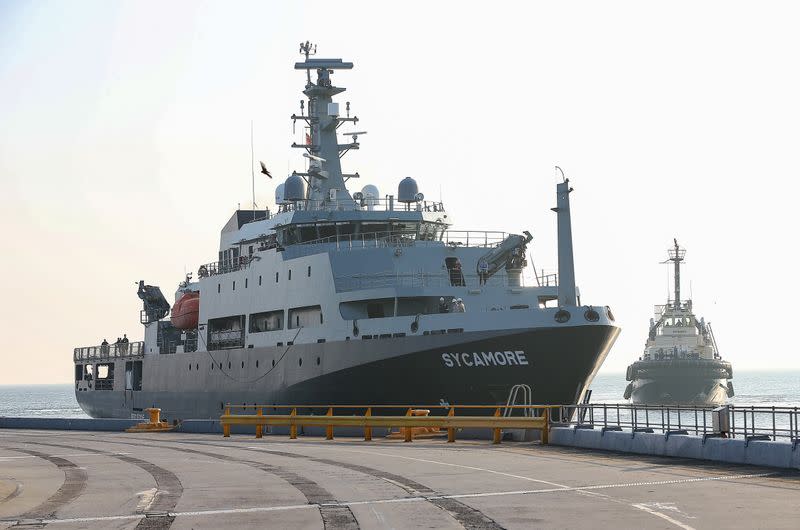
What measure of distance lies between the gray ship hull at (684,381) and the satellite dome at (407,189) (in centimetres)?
7465

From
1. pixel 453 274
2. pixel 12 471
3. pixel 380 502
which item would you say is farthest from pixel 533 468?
pixel 453 274

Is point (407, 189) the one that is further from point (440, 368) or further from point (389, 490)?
point (389, 490)

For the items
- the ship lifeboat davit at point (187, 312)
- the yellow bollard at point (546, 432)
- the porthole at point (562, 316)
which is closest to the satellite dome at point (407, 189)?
the ship lifeboat davit at point (187, 312)

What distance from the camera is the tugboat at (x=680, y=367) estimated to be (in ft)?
384

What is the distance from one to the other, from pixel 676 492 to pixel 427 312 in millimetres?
24209

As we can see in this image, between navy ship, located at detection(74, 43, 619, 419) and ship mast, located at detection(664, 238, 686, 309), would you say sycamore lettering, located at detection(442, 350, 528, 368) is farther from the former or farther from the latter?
ship mast, located at detection(664, 238, 686, 309)

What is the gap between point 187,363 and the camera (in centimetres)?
5328

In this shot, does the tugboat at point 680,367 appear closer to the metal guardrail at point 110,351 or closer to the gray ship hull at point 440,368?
the metal guardrail at point 110,351

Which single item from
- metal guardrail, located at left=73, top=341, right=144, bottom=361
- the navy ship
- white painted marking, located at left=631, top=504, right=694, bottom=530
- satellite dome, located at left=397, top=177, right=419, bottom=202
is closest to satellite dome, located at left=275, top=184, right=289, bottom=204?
the navy ship

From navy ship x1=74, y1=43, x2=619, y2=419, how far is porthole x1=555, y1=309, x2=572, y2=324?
0.04 meters

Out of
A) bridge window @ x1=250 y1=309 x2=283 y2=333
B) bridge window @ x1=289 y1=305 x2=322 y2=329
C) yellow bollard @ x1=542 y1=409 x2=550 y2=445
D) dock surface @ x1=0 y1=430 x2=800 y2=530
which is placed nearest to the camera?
dock surface @ x1=0 y1=430 x2=800 y2=530

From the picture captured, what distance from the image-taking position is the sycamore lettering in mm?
36750

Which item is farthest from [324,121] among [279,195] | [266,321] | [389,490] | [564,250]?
[389,490]

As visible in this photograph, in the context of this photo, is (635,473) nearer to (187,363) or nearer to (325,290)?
(325,290)
